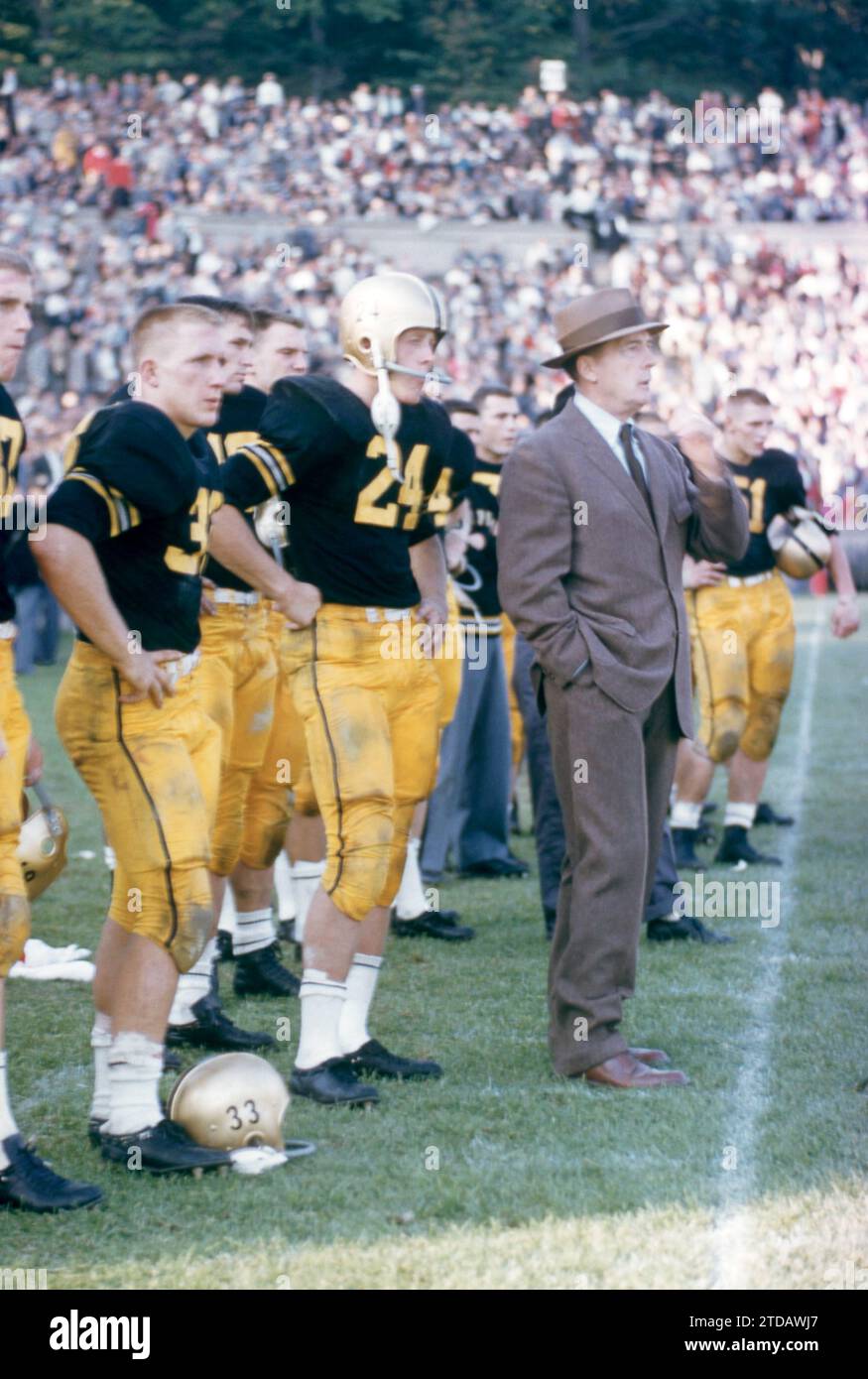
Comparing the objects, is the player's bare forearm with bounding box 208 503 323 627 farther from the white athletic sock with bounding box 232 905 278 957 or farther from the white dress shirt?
the white athletic sock with bounding box 232 905 278 957

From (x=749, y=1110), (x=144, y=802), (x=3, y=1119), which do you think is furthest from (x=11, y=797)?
(x=749, y=1110)

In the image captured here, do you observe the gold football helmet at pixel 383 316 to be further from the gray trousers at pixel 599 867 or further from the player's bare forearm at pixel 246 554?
the gray trousers at pixel 599 867

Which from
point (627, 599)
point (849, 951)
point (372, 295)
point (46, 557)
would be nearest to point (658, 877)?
point (849, 951)

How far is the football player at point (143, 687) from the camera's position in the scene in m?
4.51

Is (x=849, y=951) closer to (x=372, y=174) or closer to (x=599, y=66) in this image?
(x=372, y=174)

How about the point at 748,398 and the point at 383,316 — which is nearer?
the point at 383,316

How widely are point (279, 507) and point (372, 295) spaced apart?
743 millimetres

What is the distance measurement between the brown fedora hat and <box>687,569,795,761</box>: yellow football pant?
3.52 meters

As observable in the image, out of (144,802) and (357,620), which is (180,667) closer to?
(144,802)

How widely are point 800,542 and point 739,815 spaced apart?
132cm

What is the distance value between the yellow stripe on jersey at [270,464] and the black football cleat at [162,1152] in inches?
68.5

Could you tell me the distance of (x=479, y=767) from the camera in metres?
9.09

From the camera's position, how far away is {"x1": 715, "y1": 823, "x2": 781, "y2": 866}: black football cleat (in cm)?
898

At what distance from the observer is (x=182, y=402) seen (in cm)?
473
